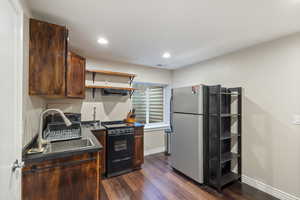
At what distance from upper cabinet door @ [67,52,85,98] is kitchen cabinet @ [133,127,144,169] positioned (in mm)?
1412

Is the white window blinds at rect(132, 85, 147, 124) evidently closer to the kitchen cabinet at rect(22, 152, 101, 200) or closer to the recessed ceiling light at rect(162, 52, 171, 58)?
the recessed ceiling light at rect(162, 52, 171, 58)

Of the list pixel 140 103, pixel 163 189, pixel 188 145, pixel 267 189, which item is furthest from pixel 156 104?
pixel 267 189

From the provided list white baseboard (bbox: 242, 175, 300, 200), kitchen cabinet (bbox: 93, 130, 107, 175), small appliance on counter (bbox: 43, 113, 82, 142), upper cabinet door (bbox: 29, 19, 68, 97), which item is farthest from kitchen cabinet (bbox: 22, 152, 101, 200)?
white baseboard (bbox: 242, 175, 300, 200)

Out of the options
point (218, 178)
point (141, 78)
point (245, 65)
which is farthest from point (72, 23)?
point (218, 178)

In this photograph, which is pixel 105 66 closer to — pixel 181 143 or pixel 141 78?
pixel 141 78

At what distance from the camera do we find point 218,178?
2318 millimetres

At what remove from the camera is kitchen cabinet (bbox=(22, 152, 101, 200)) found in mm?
1277

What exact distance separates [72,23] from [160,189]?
9.52 ft

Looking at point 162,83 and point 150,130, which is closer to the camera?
point 150,130

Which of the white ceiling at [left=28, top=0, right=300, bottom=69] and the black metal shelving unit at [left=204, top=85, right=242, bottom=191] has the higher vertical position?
the white ceiling at [left=28, top=0, right=300, bottom=69]

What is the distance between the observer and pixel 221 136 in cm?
249

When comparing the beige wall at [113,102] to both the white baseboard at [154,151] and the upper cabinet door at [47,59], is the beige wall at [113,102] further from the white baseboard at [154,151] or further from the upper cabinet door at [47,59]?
the upper cabinet door at [47,59]

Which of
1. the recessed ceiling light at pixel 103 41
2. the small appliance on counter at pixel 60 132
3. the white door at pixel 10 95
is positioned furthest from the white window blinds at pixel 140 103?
the white door at pixel 10 95

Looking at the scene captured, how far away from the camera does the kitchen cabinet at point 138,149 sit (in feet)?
10.0
